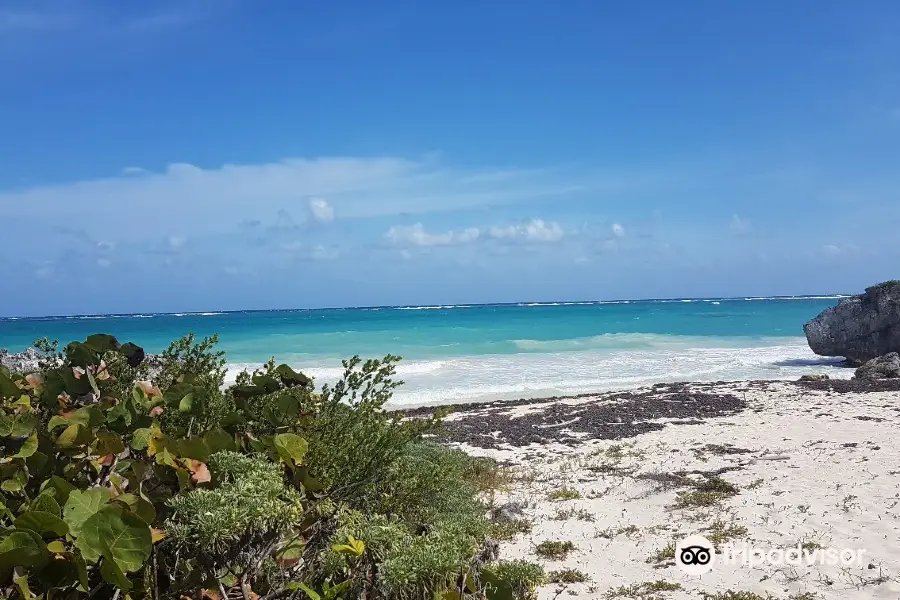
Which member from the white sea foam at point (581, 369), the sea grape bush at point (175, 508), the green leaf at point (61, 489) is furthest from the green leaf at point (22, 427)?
the white sea foam at point (581, 369)

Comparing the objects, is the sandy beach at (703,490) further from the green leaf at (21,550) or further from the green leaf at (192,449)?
the green leaf at (21,550)

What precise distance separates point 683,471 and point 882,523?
3367 millimetres

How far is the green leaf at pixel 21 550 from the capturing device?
1.43m

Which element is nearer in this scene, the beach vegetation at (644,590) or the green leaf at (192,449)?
the green leaf at (192,449)

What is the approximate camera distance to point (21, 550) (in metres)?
1.44

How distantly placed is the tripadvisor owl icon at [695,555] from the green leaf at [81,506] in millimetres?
5199

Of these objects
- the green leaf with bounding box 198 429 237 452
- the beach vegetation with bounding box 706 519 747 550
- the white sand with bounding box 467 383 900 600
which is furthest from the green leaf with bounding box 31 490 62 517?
the beach vegetation with bounding box 706 519 747 550

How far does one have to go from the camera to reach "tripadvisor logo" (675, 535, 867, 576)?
5.58 meters

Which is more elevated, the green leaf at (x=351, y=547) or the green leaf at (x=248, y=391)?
the green leaf at (x=248, y=391)

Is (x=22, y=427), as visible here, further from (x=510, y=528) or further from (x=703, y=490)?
(x=703, y=490)

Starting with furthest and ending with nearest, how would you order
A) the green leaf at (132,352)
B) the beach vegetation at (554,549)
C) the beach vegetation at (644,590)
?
the beach vegetation at (554,549)
the beach vegetation at (644,590)
the green leaf at (132,352)

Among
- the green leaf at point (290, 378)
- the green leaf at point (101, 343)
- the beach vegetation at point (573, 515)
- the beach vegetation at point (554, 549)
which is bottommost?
the beach vegetation at point (573, 515)

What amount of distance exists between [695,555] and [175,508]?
5358mm

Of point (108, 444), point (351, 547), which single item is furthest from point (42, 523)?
point (351, 547)
